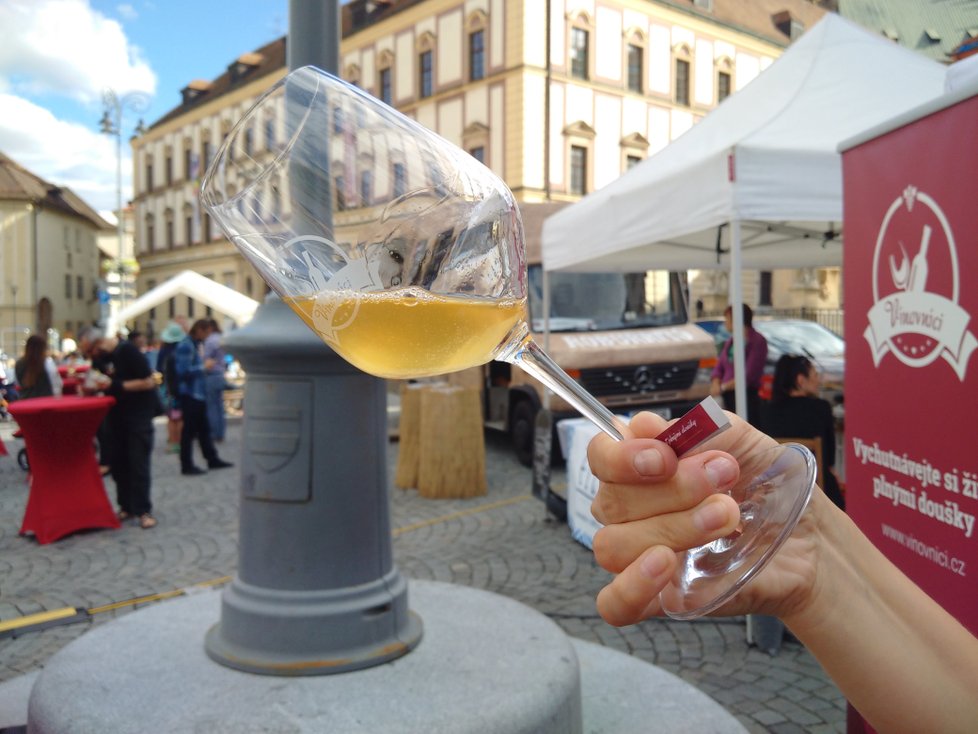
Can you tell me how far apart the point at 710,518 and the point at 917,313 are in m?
1.64

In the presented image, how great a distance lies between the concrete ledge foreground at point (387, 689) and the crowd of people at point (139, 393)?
2.88 meters

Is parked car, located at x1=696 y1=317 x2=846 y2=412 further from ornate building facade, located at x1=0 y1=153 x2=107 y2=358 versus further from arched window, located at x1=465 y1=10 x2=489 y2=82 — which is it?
ornate building facade, located at x1=0 y1=153 x2=107 y2=358

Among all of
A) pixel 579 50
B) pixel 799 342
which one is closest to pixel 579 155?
pixel 579 50

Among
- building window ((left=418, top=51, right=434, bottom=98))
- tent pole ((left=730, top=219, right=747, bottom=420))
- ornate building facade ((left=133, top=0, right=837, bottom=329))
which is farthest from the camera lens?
building window ((left=418, top=51, right=434, bottom=98))

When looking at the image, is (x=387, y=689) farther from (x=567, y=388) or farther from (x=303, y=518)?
(x=567, y=388)

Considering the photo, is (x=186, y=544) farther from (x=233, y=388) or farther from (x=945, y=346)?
(x=233, y=388)

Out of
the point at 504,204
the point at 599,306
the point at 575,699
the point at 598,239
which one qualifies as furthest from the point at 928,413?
the point at 599,306

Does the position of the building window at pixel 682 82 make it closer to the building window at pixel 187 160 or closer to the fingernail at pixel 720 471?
the building window at pixel 187 160

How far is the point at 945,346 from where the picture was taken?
79.4 inches

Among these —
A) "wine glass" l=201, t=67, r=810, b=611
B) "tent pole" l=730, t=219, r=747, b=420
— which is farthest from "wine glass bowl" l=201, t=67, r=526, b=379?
"tent pole" l=730, t=219, r=747, b=420

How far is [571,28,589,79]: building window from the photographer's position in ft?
87.9

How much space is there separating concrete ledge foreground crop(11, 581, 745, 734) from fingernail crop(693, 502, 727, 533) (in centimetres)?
167

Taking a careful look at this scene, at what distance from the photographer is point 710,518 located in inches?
31.9

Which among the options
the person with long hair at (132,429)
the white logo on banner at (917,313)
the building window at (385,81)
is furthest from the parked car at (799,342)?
the building window at (385,81)
